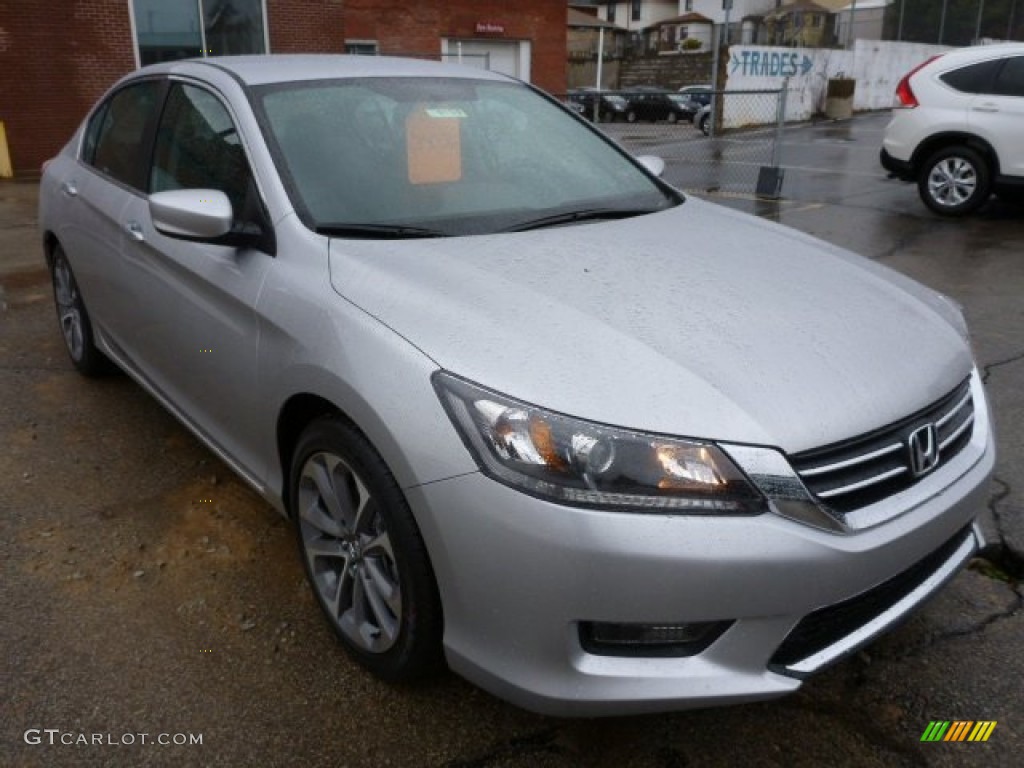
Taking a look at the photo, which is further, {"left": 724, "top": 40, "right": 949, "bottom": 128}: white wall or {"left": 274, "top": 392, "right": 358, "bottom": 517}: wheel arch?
{"left": 724, "top": 40, "right": 949, "bottom": 128}: white wall

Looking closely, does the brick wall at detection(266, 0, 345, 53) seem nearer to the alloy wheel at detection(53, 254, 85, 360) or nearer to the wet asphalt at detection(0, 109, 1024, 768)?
the alloy wheel at detection(53, 254, 85, 360)

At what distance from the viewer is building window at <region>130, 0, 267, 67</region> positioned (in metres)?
14.2

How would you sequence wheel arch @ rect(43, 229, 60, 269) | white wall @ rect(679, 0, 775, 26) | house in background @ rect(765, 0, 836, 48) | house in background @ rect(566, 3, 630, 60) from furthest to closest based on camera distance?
white wall @ rect(679, 0, 775, 26) → house in background @ rect(566, 3, 630, 60) → house in background @ rect(765, 0, 836, 48) → wheel arch @ rect(43, 229, 60, 269)

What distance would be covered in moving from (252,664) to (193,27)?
14422mm

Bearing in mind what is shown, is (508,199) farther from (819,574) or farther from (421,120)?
(819,574)

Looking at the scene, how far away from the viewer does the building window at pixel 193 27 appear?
559 inches

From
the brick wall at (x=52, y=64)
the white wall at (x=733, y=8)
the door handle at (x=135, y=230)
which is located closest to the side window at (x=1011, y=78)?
the door handle at (x=135, y=230)

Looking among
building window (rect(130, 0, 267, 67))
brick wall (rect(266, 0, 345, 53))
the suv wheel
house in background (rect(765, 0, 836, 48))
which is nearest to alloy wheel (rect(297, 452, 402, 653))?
the suv wheel

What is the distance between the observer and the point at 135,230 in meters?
3.42

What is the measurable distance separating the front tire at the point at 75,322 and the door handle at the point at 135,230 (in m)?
1.01

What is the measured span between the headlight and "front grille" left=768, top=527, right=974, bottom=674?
33cm

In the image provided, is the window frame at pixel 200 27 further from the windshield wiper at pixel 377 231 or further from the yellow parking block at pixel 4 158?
the windshield wiper at pixel 377 231

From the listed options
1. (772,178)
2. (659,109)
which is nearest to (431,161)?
(772,178)

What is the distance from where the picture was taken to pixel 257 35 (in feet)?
49.5
